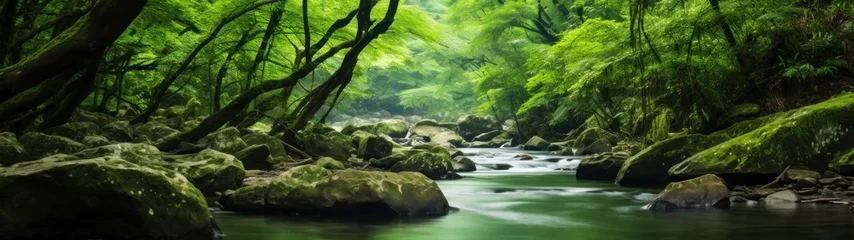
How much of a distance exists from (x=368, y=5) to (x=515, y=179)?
4.14 metres

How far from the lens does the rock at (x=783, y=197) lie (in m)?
8.67

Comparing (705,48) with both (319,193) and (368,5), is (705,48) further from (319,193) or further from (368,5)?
(319,193)

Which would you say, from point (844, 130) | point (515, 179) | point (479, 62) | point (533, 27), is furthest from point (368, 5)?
point (479, 62)

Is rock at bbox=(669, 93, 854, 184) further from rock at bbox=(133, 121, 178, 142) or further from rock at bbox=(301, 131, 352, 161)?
rock at bbox=(133, 121, 178, 142)

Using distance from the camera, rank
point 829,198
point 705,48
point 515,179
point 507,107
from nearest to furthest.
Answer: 1. point 829,198
2. point 705,48
3. point 515,179
4. point 507,107

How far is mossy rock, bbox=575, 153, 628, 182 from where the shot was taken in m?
13.6

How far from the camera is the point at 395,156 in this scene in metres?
14.4

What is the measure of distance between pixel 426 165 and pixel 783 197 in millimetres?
6492

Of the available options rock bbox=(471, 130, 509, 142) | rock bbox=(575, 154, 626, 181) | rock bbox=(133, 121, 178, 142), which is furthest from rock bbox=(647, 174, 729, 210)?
rock bbox=(471, 130, 509, 142)

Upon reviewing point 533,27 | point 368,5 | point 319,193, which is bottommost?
point 319,193

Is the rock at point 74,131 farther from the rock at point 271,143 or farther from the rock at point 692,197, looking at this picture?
the rock at point 692,197

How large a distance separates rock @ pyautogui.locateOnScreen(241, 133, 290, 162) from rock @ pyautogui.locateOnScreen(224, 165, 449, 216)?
5452 millimetres

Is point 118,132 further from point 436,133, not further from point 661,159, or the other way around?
point 436,133

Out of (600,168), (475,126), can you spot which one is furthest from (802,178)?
(475,126)
